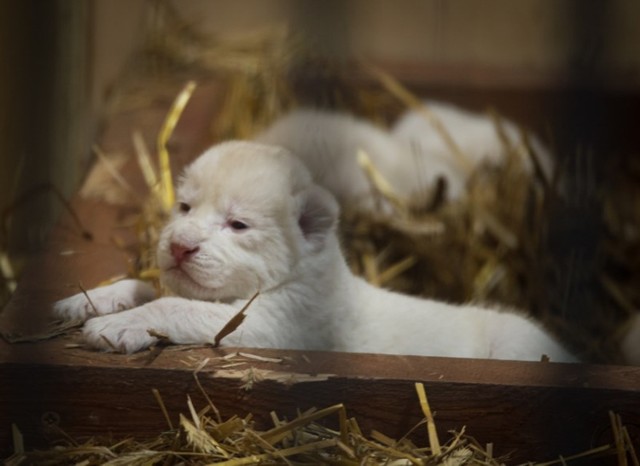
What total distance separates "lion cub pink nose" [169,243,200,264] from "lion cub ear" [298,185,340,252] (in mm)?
439

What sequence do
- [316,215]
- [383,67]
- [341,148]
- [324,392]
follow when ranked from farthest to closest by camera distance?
[383,67]
[341,148]
[316,215]
[324,392]

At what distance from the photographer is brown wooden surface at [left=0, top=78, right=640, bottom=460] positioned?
137 inches

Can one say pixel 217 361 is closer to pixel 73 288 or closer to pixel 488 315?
pixel 73 288

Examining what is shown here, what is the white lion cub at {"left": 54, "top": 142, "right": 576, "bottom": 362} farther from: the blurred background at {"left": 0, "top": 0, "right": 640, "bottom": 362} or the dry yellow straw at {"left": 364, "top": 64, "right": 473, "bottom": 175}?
the dry yellow straw at {"left": 364, "top": 64, "right": 473, "bottom": 175}

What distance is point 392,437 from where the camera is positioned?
3568 mm

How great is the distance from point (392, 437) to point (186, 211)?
1.16 m

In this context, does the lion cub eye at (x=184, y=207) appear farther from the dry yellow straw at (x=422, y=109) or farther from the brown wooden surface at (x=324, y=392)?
the dry yellow straw at (x=422, y=109)

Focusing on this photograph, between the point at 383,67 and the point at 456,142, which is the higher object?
the point at 383,67

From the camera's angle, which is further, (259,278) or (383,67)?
(383,67)

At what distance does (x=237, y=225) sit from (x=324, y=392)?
78 centimetres

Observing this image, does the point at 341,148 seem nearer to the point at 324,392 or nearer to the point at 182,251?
the point at 182,251

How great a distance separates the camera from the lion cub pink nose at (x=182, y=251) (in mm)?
3863

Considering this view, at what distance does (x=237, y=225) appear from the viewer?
157 inches

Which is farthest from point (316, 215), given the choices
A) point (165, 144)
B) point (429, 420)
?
point (165, 144)
